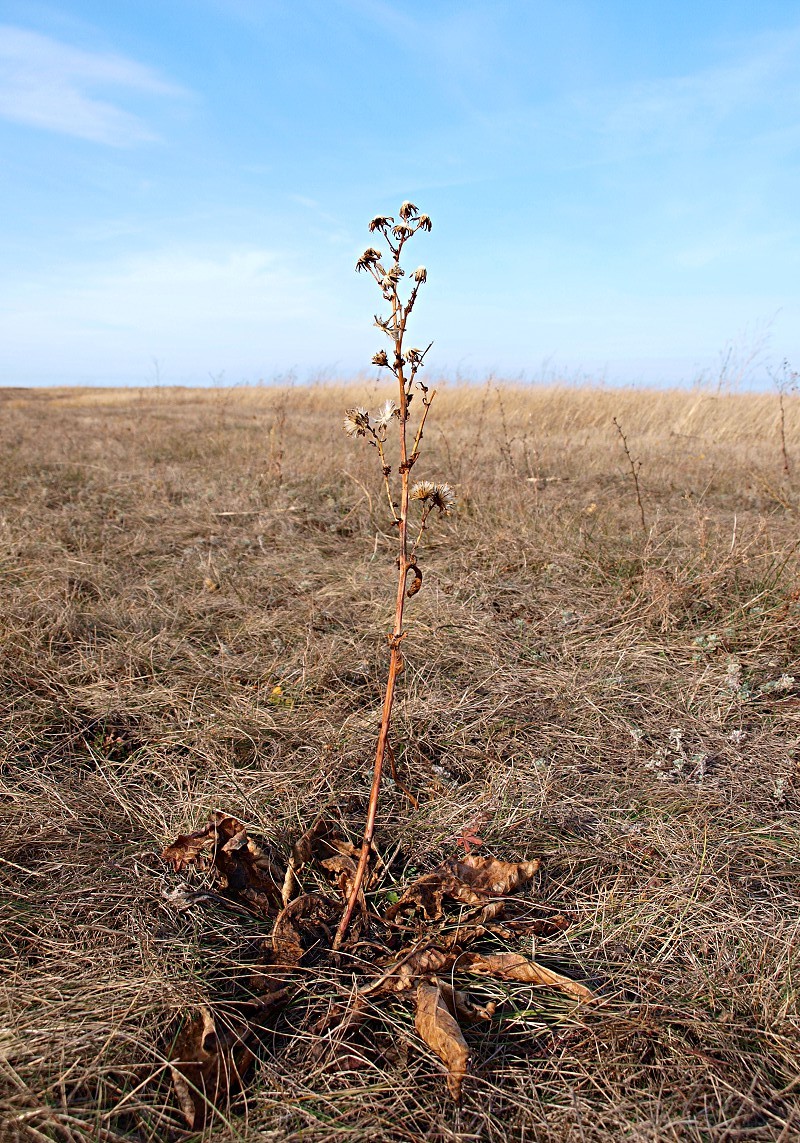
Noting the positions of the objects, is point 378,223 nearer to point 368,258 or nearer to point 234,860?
point 368,258

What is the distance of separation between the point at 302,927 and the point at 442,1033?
37 cm

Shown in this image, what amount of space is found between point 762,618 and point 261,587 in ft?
7.32

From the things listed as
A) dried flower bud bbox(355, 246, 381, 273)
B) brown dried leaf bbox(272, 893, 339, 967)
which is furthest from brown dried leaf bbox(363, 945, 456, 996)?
dried flower bud bbox(355, 246, 381, 273)

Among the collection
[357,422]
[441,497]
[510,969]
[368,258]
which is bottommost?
[510,969]

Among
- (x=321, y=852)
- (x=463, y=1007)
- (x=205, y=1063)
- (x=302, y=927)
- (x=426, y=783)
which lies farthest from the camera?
(x=426, y=783)

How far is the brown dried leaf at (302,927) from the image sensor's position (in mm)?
1346

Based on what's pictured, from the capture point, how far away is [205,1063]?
3.67 ft

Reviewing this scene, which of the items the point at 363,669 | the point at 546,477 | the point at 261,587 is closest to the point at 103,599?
the point at 261,587

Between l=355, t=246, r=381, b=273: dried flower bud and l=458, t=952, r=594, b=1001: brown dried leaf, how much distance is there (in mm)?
1348

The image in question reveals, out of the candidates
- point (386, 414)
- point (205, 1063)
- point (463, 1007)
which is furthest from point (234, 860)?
point (386, 414)

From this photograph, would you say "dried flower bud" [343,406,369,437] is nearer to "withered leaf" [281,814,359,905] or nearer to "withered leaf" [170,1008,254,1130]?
"withered leaf" [281,814,359,905]

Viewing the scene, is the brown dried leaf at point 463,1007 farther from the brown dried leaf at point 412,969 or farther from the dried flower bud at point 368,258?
the dried flower bud at point 368,258

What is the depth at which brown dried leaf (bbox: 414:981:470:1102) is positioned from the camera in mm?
1122

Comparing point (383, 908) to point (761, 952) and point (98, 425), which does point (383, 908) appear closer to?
point (761, 952)
